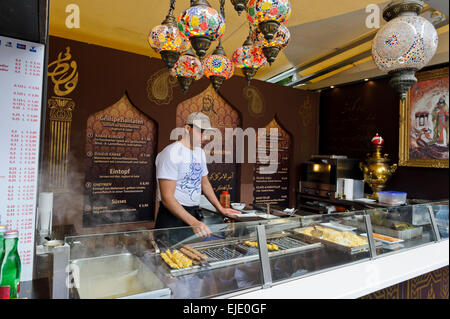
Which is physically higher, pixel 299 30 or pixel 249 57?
pixel 299 30

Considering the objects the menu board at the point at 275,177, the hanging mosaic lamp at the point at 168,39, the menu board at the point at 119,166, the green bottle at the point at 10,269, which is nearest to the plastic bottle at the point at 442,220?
the hanging mosaic lamp at the point at 168,39

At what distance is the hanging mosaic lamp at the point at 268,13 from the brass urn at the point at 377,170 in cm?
359

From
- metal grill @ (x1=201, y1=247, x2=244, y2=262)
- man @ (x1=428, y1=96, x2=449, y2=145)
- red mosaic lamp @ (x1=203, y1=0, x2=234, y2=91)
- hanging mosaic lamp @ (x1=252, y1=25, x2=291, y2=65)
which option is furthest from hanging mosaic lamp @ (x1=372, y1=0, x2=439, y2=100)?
man @ (x1=428, y1=96, x2=449, y2=145)

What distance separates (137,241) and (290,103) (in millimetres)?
4726

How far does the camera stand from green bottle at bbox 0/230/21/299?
40.9 inches

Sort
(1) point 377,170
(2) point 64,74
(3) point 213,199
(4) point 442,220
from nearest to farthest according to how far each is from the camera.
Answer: (4) point 442,220, (3) point 213,199, (2) point 64,74, (1) point 377,170

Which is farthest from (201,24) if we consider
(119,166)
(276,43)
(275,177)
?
(275,177)

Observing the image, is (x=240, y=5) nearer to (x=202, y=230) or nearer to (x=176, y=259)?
(x=202, y=230)

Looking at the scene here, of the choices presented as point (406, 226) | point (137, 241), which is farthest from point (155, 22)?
point (406, 226)

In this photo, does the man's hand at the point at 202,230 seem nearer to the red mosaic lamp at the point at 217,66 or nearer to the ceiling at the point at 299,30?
the red mosaic lamp at the point at 217,66

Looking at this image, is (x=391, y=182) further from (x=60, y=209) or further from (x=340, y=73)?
(x=60, y=209)

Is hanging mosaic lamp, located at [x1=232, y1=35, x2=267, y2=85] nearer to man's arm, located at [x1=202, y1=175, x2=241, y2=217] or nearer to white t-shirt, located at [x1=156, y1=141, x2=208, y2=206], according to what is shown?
white t-shirt, located at [x1=156, y1=141, x2=208, y2=206]

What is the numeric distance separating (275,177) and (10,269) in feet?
15.8

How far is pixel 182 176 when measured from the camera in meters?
2.72
